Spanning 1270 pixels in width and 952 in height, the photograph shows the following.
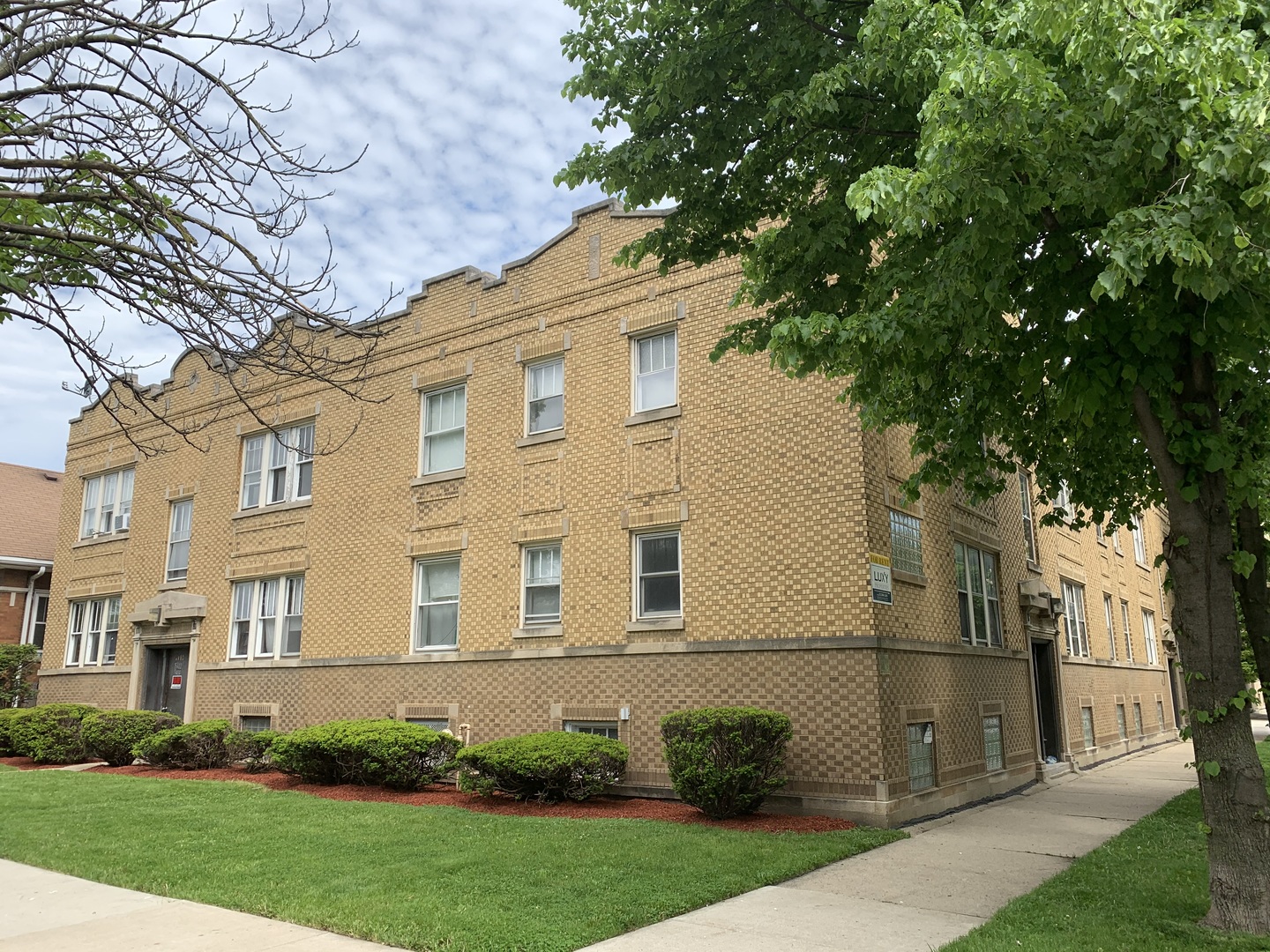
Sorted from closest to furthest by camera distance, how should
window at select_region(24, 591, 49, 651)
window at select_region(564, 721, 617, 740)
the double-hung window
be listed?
window at select_region(564, 721, 617, 740) < the double-hung window < window at select_region(24, 591, 49, 651)

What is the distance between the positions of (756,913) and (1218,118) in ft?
20.5

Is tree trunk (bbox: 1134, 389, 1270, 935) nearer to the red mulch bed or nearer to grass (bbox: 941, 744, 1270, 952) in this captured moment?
grass (bbox: 941, 744, 1270, 952)

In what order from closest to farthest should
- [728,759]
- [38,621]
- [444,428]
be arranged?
[728,759], [444,428], [38,621]

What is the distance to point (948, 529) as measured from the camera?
15.9m

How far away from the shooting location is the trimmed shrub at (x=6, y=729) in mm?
20111

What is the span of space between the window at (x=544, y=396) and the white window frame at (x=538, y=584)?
197 centimetres

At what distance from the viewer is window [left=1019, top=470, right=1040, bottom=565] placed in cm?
2011

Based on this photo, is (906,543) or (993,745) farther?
(993,745)

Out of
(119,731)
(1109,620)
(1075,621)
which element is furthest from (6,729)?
(1109,620)

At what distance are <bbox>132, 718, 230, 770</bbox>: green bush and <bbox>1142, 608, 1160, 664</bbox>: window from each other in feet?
84.7

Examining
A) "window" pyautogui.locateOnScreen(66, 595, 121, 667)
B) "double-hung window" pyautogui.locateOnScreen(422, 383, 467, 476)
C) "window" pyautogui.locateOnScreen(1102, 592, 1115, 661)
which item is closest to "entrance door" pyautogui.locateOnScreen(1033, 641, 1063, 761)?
"window" pyautogui.locateOnScreen(1102, 592, 1115, 661)

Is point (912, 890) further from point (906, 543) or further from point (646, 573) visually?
point (646, 573)

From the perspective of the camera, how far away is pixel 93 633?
2364cm

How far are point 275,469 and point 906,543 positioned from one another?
13226 millimetres
